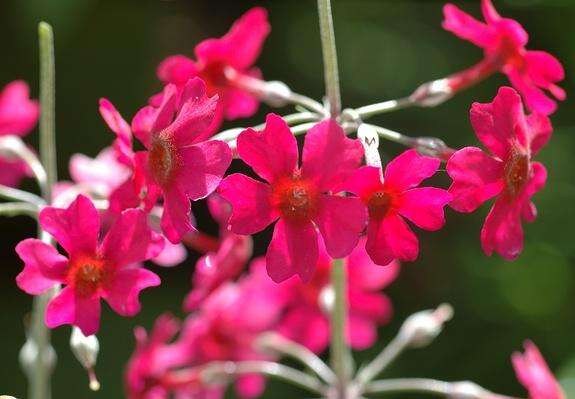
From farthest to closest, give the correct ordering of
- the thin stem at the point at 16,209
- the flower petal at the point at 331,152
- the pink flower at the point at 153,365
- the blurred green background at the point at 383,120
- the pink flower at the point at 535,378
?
the blurred green background at the point at 383,120, the pink flower at the point at 153,365, the pink flower at the point at 535,378, the thin stem at the point at 16,209, the flower petal at the point at 331,152

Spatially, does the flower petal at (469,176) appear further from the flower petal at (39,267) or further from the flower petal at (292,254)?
the flower petal at (39,267)

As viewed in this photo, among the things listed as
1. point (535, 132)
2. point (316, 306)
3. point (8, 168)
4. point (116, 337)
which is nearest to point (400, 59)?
point (116, 337)

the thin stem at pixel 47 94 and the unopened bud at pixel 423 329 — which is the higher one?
the thin stem at pixel 47 94

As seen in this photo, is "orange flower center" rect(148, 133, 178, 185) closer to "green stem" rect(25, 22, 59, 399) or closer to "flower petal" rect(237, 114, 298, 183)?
"flower petal" rect(237, 114, 298, 183)

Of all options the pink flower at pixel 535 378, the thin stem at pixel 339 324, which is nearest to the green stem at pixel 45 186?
the thin stem at pixel 339 324

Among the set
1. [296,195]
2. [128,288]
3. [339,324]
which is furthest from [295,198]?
[339,324]

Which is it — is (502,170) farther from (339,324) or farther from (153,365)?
(153,365)

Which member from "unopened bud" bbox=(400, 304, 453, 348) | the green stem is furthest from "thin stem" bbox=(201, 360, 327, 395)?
the green stem
